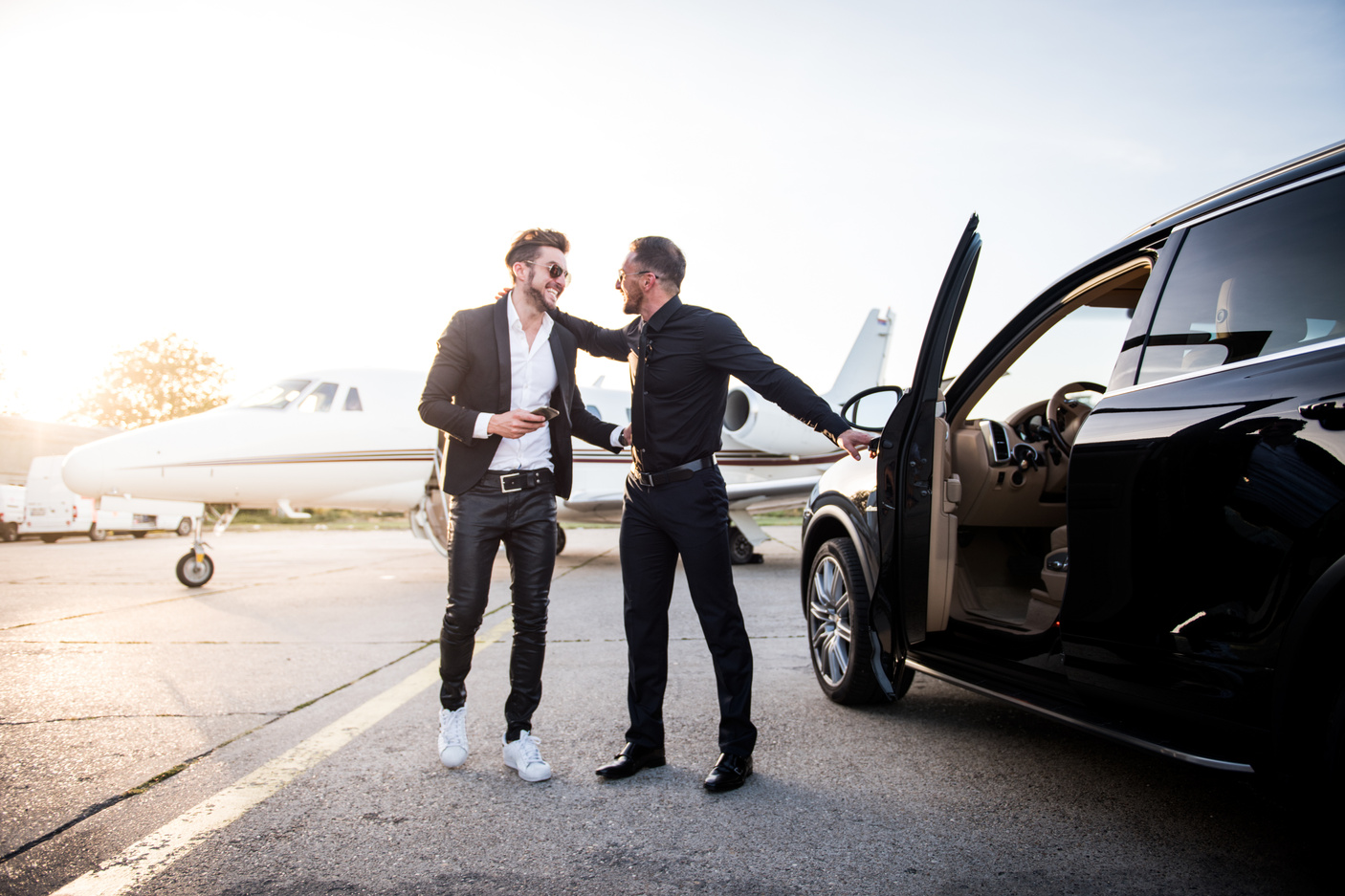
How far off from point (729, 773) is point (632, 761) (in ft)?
1.21

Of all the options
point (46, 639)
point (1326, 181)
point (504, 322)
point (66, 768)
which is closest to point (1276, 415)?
point (1326, 181)

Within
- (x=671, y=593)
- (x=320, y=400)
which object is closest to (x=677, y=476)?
(x=671, y=593)

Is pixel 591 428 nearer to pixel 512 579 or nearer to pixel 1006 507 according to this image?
pixel 512 579

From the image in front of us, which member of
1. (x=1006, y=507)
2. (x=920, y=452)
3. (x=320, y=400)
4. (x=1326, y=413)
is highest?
(x=320, y=400)

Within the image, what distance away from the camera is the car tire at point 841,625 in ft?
11.3

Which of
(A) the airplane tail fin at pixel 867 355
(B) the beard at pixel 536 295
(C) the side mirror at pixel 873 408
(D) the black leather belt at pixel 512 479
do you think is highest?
(A) the airplane tail fin at pixel 867 355

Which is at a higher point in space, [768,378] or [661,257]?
[661,257]

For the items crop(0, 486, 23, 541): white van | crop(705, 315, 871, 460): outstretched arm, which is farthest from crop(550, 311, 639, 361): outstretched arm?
crop(0, 486, 23, 541): white van

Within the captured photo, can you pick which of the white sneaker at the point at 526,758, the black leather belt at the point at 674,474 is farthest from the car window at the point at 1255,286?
the white sneaker at the point at 526,758

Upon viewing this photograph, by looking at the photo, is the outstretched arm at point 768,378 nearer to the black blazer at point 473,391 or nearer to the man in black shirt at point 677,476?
the man in black shirt at point 677,476

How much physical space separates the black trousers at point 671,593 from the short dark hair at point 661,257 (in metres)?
0.74

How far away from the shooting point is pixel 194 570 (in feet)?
29.1

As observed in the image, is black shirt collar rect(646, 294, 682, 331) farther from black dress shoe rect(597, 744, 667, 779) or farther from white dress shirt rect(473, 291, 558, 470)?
black dress shoe rect(597, 744, 667, 779)

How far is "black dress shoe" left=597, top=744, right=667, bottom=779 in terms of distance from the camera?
281 centimetres
